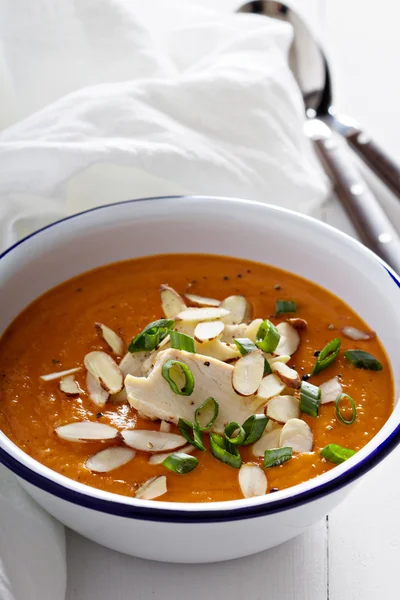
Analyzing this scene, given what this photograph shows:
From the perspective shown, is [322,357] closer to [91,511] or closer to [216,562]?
[216,562]

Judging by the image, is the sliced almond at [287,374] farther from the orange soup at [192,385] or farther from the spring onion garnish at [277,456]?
the spring onion garnish at [277,456]

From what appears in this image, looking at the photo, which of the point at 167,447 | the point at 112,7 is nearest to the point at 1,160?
the point at 112,7

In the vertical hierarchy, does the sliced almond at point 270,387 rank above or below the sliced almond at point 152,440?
above

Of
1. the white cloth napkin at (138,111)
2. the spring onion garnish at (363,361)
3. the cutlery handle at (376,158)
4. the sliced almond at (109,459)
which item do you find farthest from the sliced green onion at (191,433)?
the cutlery handle at (376,158)

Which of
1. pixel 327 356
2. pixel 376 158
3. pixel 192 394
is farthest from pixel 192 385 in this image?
A: pixel 376 158

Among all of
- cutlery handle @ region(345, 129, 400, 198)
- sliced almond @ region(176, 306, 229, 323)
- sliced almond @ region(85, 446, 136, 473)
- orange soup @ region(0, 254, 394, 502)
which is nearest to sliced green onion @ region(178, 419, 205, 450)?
orange soup @ region(0, 254, 394, 502)

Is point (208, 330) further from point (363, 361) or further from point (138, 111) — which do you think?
point (138, 111)
